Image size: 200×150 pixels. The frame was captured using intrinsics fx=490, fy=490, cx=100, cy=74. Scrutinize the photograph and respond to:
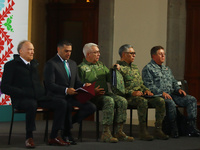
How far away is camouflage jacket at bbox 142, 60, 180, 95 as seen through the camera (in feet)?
23.9

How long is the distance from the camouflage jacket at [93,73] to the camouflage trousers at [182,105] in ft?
3.40

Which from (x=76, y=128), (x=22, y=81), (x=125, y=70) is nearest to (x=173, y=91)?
(x=125, y=70)

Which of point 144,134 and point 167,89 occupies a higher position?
point 167,89

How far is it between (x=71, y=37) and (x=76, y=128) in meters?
2.72

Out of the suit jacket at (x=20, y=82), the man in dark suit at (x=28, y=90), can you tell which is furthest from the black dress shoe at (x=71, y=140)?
the suit jacket at (x=20, y=82)

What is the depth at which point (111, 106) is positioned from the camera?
6582mm

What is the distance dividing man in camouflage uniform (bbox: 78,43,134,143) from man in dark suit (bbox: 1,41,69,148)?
0.68 meters

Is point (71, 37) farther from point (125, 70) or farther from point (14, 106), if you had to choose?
point (14, 106)

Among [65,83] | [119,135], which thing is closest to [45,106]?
[65,83]

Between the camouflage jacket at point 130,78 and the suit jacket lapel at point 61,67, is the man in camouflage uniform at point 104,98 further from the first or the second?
the suit jacket lapel at point 61,67

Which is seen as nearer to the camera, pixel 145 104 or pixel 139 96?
pixel 145 104

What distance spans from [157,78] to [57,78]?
1715 millimetres

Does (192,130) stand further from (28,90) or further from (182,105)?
(28,90)

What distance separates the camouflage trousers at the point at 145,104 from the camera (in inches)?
272
